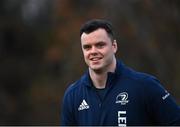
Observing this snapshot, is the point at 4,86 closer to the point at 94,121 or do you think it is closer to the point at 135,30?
the point at 135,30

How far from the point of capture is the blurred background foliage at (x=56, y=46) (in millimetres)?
23703

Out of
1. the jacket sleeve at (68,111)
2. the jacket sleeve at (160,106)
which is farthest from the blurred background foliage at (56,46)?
the jacket sleeve at (160,106)

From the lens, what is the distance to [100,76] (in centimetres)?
713

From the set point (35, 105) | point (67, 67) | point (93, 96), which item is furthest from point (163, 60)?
point (93, 96)

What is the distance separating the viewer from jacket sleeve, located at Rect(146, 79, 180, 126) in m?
6.96

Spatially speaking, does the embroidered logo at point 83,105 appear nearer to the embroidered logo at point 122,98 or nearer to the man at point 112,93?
the man at point 112,93

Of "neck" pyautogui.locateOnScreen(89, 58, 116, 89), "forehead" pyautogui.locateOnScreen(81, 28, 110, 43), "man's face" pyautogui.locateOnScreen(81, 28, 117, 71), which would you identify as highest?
"forehead" pyautogui.locateOnScreen(81, 28, 110, 43)

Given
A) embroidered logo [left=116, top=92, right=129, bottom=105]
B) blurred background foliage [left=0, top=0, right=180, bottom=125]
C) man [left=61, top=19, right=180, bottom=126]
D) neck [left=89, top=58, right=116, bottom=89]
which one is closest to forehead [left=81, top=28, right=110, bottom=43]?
man [left=61, top=19, right=180, bottom=126]

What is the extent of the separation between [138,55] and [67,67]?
2991 millimetres

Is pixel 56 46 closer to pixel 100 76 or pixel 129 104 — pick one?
pixel 100 76

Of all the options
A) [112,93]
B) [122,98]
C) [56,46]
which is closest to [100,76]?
[112,93]

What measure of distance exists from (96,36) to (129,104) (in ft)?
1.99

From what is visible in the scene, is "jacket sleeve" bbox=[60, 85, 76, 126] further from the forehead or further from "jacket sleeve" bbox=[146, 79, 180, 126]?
"jacket sleeve" bbox=[146, 79, 180, 126]

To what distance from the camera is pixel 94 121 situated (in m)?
7.07
